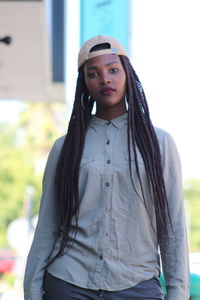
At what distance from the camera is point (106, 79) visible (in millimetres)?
2678

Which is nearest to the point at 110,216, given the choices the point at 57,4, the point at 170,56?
the point at 57,4

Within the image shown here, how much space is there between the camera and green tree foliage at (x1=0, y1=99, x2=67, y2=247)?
124ft

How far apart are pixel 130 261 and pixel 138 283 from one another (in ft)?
0.28

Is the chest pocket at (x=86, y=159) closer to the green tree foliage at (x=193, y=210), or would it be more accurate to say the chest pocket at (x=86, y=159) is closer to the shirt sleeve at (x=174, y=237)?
the shirt sleeve at (x=174, y=237)

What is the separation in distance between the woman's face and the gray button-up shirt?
11cm

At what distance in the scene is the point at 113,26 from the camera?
15.7 ft

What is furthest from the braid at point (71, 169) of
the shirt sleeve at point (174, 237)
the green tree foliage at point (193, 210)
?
the green tree foliage at point (193, 210)

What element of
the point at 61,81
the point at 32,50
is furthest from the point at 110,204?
the point at 61,81

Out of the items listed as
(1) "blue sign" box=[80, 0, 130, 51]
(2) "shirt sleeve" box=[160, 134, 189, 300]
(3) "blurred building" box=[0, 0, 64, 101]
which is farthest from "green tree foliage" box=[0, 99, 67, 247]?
(2) "shirt sleeve" box=[160, 134, 189, 300]

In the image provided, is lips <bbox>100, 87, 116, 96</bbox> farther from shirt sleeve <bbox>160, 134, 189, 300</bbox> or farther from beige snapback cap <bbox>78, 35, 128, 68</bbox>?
shirt sleeve <bbox>160, 134, 189, 300</bbox>

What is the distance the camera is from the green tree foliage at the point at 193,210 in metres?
36.6

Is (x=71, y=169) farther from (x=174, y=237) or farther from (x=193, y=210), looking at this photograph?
(x=193, y=210)

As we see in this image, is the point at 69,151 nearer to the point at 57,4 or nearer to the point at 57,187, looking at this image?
the point at 57,187

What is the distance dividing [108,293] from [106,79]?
0.80 m
